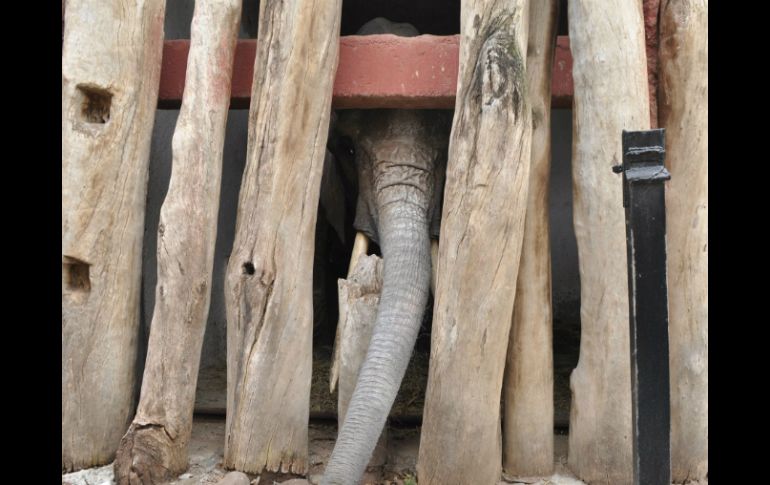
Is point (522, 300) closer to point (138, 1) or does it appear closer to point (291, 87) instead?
point (291, 87)

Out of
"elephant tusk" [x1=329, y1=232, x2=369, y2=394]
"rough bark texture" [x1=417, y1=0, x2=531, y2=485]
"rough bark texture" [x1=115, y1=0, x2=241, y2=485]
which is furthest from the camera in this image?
"elephant tusk" [x1=329, y1=232, x2=369, y2=394]

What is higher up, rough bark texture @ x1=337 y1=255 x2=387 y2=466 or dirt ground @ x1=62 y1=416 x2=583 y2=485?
rough bark texture @ x1=337 y1=255 x2=387 y2=466

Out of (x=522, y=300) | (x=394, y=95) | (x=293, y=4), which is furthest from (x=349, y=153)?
(x=522, y=300)

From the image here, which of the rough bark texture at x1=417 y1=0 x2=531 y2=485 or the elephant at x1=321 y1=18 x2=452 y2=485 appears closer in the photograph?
the rough bark texture at x1=417 y1=0 x2=531 y2=485

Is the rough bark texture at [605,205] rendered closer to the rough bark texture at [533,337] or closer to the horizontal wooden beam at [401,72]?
the rough bark texture at [533,337]

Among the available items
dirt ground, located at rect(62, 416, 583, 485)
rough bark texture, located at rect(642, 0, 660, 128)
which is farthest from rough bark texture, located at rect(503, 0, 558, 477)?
rough bark texture, located at rect(642, 0, 660, 128)

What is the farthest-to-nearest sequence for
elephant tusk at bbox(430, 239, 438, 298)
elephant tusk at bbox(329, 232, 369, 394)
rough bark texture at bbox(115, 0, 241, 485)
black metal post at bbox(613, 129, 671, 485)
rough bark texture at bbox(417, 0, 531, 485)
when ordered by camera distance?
elephant tusk at bbox(430, 239, 438, 298)
elephant tusk at bbox(329, 232, 369, 394)
rough bark texture at bbox(115, 0, 241, 485)
rough bark texture at bbox(417, 0, 531, 485)
black metal post at bbox(613, 129, 671, 485)

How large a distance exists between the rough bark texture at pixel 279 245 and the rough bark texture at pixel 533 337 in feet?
2.48

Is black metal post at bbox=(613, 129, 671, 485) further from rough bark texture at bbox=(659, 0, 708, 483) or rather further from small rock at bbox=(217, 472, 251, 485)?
Result: small rock at bbox=(217, 472, 251, 485)

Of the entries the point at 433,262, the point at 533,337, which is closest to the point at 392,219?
the point at 433,262

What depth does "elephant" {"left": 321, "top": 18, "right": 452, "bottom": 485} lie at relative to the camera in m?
2.93

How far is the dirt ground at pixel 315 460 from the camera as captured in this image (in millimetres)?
2977

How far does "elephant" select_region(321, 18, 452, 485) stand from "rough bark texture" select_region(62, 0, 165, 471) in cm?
92

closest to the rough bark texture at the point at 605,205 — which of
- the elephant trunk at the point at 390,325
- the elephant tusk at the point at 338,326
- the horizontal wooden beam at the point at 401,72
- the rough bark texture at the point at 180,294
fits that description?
the horizontal wooden beam at the point at 401,72
